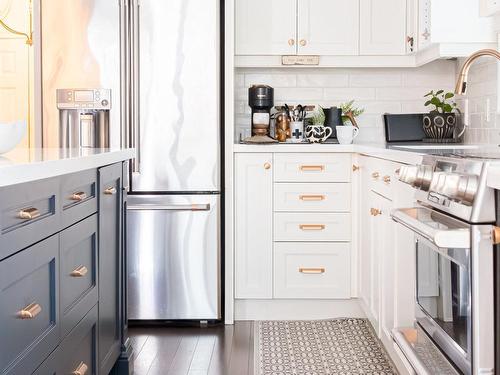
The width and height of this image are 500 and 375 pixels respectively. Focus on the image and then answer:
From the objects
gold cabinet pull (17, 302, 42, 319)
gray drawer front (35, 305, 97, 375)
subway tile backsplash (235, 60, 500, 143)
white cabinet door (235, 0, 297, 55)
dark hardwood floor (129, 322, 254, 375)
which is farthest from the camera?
subway tile backsplash (235, 60, 500, 143)

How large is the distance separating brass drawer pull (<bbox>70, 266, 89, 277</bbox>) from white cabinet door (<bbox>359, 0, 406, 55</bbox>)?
8.55 ft

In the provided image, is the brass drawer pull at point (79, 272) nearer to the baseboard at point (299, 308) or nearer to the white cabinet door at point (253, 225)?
the white cabinet door at point (253, 225)

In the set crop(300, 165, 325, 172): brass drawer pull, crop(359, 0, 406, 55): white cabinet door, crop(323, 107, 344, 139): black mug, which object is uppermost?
crop(359, 0, 406, 55): white cabinet door

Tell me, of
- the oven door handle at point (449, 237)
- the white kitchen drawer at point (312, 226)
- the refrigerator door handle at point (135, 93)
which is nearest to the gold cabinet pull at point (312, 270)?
the white kitchen drawer at point (312, 226)

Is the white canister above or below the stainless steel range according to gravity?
above

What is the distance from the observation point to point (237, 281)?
4.08m

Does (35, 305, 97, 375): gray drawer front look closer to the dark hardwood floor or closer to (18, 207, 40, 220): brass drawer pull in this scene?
(18, 207, 40, 220): brass drawer pull

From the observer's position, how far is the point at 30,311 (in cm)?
171

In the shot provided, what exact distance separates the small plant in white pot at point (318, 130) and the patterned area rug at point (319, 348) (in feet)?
3.36

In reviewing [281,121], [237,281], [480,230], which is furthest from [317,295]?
[480,230]

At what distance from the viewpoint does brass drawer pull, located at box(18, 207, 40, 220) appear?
1.67m

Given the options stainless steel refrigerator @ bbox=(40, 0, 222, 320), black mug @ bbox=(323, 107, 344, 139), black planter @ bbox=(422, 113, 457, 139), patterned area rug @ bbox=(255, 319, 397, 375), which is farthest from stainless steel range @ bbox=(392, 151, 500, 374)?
black mug @ bbox=(323, 107, 344, 139)

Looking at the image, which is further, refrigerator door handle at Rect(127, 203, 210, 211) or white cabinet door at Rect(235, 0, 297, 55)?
white cabinet door at Rect(235, 0, 297, 55)

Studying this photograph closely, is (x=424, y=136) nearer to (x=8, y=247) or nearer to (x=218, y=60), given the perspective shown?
(x=218, y=60)
